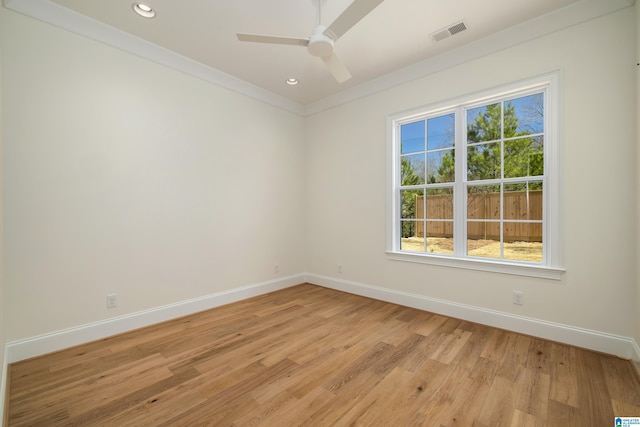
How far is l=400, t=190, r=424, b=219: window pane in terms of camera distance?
357cm

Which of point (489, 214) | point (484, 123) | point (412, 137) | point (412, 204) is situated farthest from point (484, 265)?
point (412, 137)

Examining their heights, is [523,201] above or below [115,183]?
below

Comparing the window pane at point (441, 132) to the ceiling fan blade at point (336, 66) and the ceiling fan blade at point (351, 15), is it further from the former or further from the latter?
the ceiling fan blade at point (351, 15)

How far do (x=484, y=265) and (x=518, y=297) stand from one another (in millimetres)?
404

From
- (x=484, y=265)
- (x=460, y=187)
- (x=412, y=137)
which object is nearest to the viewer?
(x=484, y=265)

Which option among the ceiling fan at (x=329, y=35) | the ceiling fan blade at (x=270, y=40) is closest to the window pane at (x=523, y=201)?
the ceiling fan at (x=329, y=35)

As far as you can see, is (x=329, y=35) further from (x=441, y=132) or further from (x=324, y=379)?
(x=324, y=379)

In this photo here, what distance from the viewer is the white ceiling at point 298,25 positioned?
239 cm

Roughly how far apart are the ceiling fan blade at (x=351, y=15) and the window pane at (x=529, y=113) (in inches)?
76.5

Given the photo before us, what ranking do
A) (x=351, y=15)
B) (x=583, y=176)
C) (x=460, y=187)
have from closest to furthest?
(x=351, y=15), (x=583, y=176), (x=460, y=187)

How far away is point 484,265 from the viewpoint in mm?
2953

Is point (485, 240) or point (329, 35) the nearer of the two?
point (329, 35)

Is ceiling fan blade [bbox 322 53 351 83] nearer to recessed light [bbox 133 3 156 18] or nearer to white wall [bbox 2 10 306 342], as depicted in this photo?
recessed light [bbox 133 3 156 18]

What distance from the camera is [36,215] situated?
2354mm
